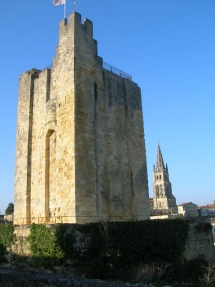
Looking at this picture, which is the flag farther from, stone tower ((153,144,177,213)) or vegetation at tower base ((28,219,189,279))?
stone tower ((153,144,177,213))

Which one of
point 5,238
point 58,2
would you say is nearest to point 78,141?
point 5,238

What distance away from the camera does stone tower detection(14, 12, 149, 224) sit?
13188 mm

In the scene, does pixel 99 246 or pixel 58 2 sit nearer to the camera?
pixel 99 246

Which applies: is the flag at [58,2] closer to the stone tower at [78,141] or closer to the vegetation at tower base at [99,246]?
the stone tower at [78,141]

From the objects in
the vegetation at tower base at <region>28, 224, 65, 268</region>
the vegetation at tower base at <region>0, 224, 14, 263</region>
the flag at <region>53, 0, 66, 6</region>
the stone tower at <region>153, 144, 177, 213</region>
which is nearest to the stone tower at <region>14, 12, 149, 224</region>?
the flag at <region>53, 0, 66, 6</region>

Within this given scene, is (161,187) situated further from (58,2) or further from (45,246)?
(45,246)

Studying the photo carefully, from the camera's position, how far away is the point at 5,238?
12609 millimetres

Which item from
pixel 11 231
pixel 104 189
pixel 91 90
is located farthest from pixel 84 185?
pixel 91 90

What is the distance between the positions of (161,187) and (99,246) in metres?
77.9

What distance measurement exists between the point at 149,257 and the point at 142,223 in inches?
53.9

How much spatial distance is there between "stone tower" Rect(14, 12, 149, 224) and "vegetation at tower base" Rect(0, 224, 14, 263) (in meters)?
1.96

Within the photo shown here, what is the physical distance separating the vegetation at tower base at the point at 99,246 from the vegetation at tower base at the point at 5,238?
144cm

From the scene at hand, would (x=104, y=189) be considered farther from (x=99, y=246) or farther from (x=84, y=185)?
(x=99, y=246)

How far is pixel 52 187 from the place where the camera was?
14469mm
